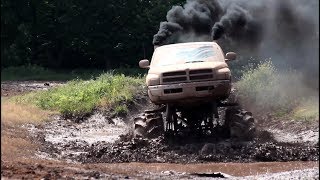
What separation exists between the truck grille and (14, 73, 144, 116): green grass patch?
24.7 ft

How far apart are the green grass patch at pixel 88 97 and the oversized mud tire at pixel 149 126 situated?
20.2 ft

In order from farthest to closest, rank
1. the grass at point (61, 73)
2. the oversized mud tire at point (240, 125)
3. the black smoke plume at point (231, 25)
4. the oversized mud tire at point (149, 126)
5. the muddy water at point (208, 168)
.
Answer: the grass at point (61, 73) → the black smoke plume at point (231, 25) → the oversized mud tire at point (149, 126) → the oversized mud tire at point (240, 125) → the muddy water at point (208, 168)

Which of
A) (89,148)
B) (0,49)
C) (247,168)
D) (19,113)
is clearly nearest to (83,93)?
(19,113)

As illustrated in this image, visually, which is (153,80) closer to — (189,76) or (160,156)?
(189,76)

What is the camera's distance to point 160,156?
43.6 ft

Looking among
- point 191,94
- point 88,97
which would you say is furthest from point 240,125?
point 88,97

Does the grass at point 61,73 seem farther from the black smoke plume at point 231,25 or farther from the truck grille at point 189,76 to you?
the truck grille at point 189,76

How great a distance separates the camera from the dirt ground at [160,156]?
1057 cm

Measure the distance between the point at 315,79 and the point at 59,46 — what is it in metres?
42.0

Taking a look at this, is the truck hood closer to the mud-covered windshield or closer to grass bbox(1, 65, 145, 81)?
the mud-covered windshield

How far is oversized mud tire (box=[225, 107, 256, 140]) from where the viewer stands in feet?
48.0

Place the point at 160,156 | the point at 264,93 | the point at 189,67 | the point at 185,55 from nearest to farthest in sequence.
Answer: the point at 160,156 < the point at 189,67 < the point at 185,55 < the point at 264,93

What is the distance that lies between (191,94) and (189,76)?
0.40 metres

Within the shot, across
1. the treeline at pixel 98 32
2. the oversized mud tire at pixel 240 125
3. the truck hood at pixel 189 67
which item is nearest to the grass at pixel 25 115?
the truck hood at pixel 189 67
